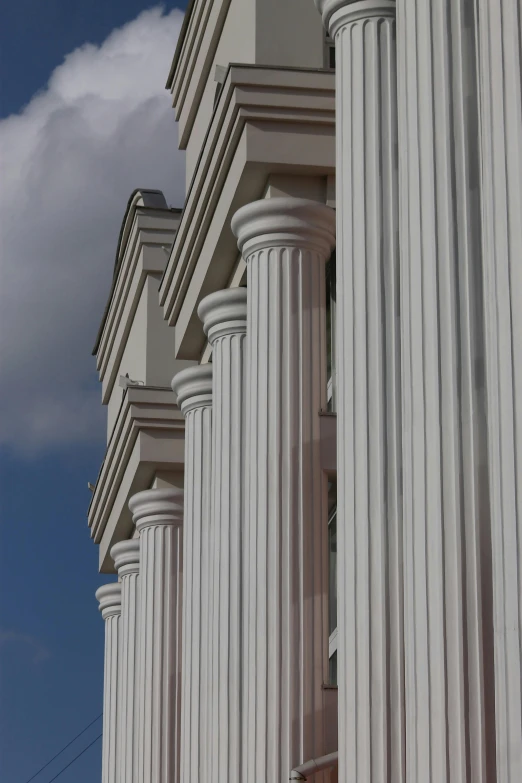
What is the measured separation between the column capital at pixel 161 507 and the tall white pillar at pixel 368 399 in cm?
1670

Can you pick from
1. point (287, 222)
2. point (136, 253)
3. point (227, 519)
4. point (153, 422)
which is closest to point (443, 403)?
point (287, 222)

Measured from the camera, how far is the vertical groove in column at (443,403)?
15.4 m

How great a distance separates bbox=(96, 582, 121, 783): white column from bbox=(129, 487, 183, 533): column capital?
333 inches

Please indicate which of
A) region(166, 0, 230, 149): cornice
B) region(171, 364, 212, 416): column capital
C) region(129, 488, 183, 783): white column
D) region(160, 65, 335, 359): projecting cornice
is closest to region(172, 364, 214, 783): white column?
region(171, 364, 212, 416): column capital

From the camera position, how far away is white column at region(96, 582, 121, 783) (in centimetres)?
4245

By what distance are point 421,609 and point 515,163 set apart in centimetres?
448

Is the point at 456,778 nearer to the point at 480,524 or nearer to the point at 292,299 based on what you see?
the point at 480,524

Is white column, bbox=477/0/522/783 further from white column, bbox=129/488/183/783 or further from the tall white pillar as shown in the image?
white column, bbox=129/488/183/783

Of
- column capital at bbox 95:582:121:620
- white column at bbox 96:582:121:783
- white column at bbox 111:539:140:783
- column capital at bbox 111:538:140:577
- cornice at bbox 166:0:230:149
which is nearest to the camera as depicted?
cornice at bbox 166:0:230:149

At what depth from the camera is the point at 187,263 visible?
29156mm

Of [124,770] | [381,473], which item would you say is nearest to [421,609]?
[381,473]

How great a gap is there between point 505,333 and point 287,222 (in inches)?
415

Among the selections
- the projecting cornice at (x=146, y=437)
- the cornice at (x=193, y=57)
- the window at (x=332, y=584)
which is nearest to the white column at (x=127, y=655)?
the projecting cornice at (x=146, y=437)

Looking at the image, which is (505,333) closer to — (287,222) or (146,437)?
(287,222)
